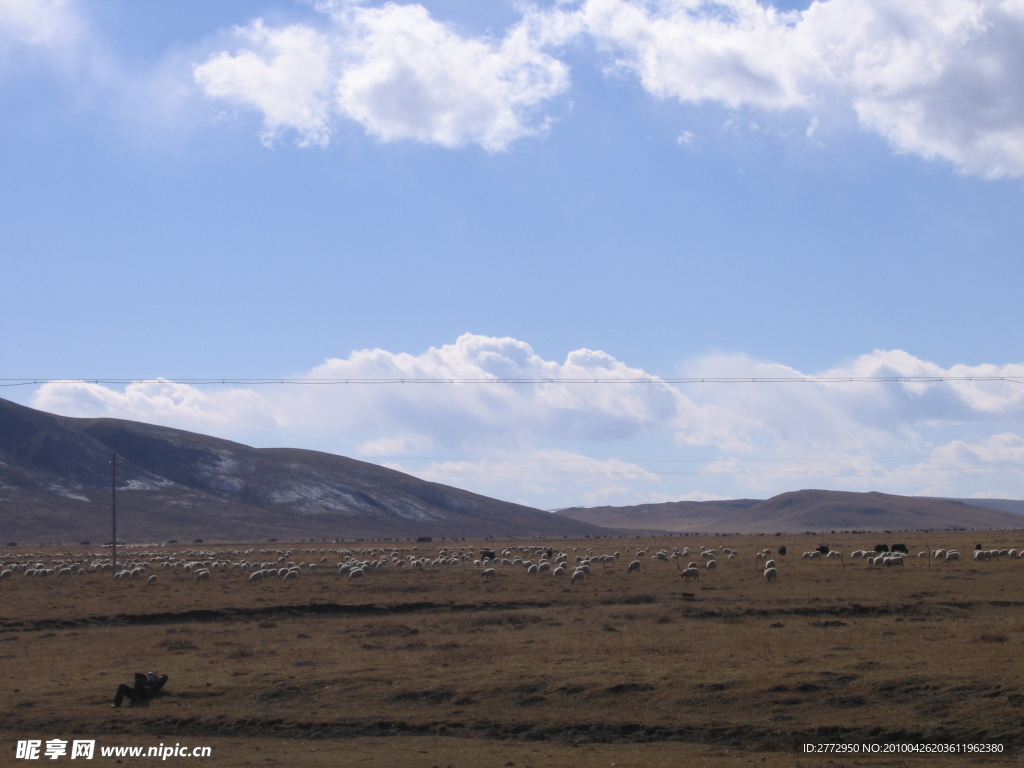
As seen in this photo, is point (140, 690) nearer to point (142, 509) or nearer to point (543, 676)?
point (543, 676)

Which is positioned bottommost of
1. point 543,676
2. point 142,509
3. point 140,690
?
point 142,509

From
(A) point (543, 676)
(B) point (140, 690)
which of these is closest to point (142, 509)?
(B) point (140, 690)

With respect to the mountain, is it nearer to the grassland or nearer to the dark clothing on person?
the grassland

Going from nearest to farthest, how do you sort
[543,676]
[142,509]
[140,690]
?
[140,690]
[543,676]
[142,509]

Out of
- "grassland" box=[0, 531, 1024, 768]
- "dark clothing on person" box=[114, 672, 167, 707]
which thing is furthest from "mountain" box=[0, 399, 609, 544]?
"dark clothing on person" box=[114, 672, 167, 707]

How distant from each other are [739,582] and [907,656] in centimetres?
2221

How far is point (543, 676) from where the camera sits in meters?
19.5

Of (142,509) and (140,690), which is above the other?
(140,690)

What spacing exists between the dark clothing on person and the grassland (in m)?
0.29

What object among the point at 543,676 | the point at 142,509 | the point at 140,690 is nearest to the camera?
the point at 140,690

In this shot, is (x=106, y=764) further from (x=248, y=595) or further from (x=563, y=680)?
(x=248, y=595)

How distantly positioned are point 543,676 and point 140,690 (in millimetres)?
8564

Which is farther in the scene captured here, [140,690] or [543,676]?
[543,676]

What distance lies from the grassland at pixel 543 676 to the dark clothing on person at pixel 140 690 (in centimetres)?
29
